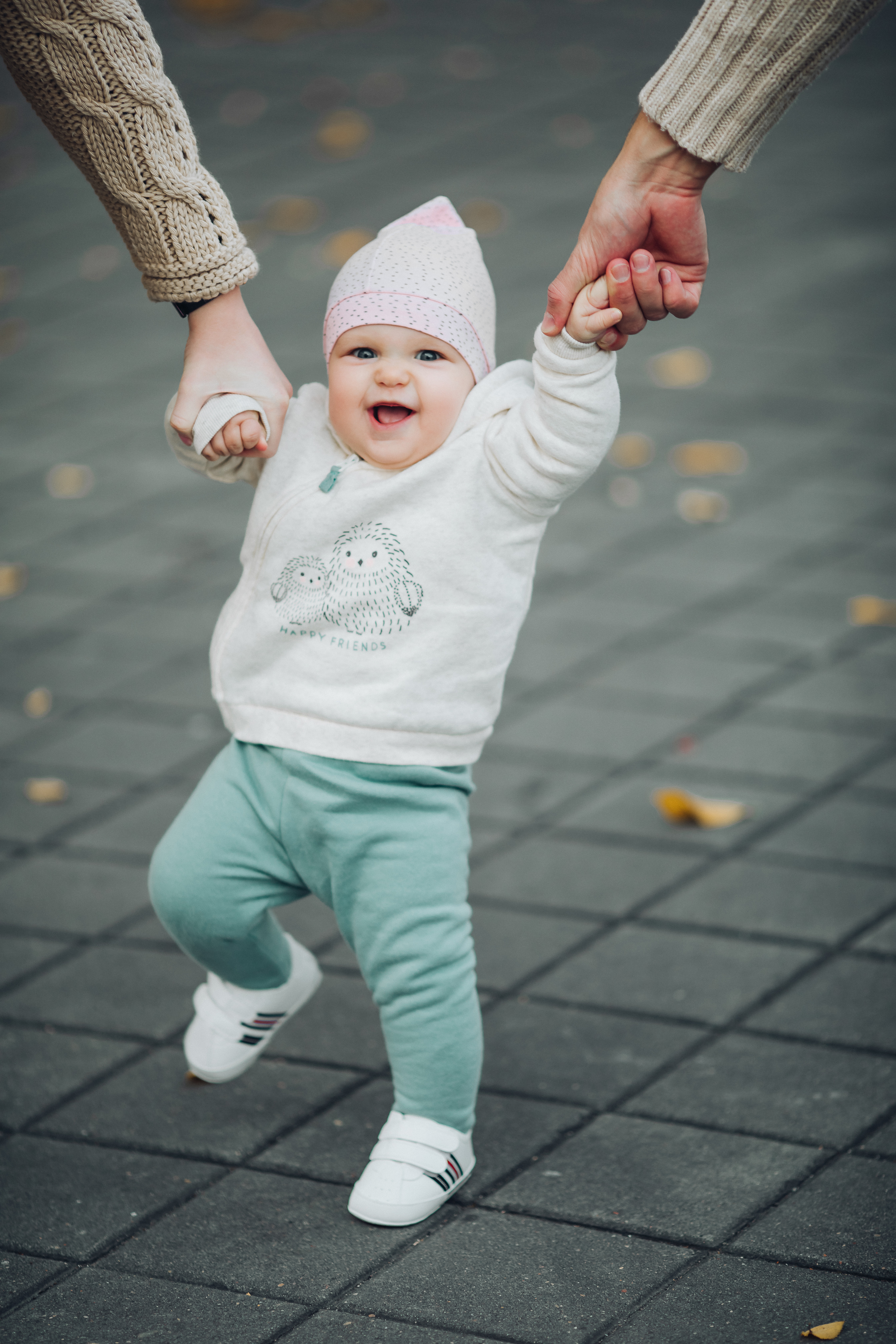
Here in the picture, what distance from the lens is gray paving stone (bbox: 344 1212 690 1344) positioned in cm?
195

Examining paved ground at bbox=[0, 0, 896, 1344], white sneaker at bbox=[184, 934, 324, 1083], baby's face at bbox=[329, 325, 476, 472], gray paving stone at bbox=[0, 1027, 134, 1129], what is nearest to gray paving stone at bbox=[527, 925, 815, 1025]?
paved ground at bbox=[0, 0, 896, 1344]

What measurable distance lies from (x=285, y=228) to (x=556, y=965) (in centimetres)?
580

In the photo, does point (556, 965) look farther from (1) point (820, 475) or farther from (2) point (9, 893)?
(1) point (820, 475)

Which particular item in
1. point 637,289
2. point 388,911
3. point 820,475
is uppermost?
point 637,289

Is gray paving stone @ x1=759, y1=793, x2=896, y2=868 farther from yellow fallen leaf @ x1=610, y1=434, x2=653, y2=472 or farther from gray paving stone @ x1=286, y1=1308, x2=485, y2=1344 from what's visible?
yellow fallen leaf @ x1=610, y1=434, x2=653, y2=472

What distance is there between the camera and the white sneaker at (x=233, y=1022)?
2408 millimetres

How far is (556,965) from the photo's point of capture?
9.29 ft

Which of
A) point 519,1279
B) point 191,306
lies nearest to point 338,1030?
point 519,1279

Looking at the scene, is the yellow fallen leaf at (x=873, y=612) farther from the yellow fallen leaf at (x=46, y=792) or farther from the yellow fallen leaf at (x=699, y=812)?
the yellow fallen leaf at (x=46, y=792)

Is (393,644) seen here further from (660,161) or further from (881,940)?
(881,940)

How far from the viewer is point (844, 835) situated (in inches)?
126

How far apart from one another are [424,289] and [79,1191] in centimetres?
141

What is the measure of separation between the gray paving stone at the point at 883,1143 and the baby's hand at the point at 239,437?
1.38m

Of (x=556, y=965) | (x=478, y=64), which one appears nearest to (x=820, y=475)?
(x=556, y=965)
